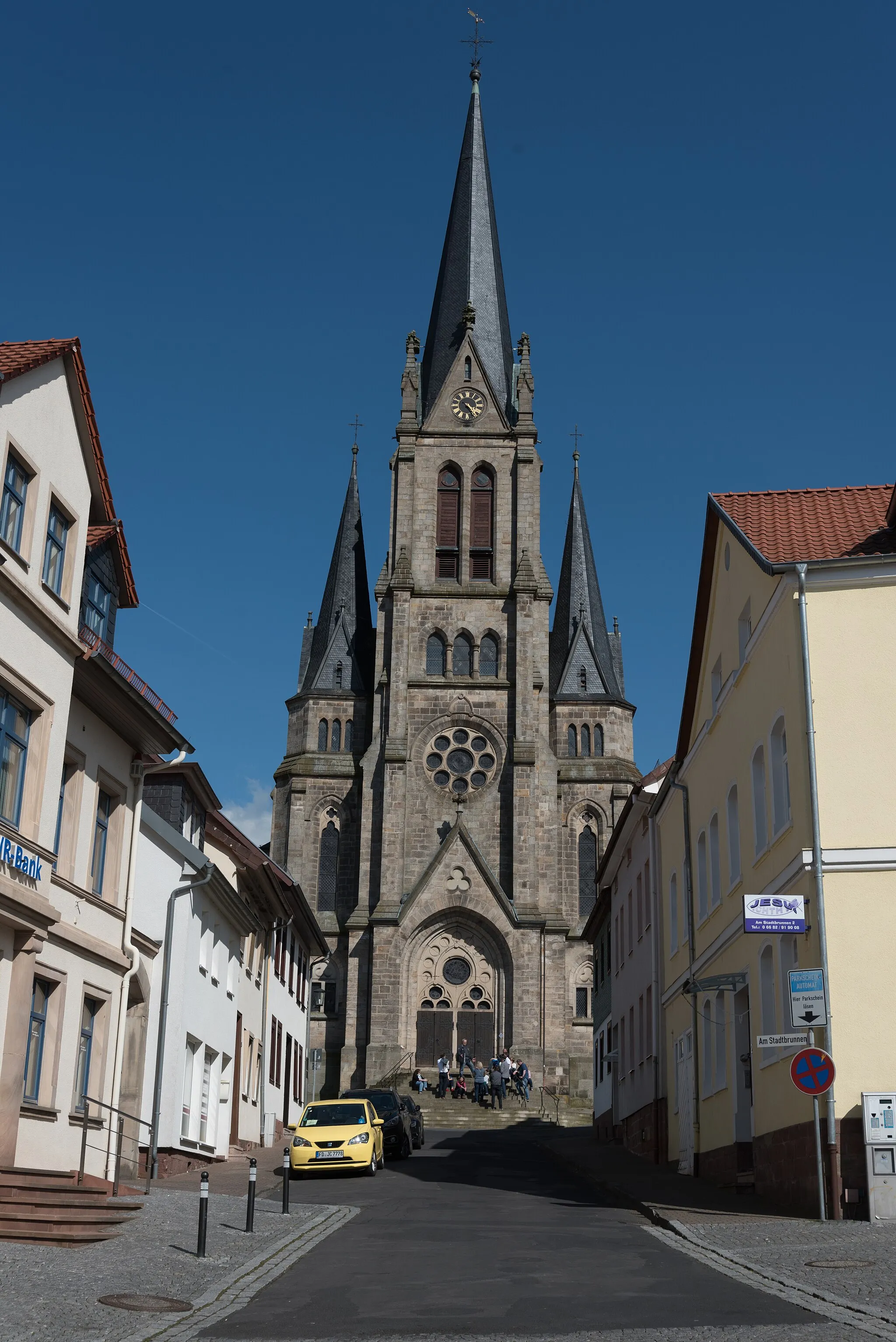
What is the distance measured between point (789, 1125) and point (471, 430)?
1991 inches

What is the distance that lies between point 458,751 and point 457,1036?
10708 millimetres

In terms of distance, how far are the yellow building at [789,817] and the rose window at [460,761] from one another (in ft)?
111

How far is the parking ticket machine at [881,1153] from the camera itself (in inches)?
626

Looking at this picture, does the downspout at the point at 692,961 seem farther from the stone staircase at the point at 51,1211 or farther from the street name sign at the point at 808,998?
the stone staircase at the point at 51,1211

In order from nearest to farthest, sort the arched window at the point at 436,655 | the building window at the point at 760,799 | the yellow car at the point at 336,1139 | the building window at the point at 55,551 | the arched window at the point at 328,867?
the building window at the point at 55,551, the building window at the point at 760,799, the yellow car at the point at 336,1139, the arched window at the point at 328,867, the arched window at the point at 436,655

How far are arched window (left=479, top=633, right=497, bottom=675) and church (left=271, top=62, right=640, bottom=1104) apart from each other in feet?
0.26

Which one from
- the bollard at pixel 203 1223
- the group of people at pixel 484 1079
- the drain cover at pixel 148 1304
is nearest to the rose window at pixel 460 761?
the group of people at pixel 484 1079

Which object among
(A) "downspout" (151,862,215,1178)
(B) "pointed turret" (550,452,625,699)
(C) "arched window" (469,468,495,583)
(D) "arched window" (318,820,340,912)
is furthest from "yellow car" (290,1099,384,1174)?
(B) "pointed turret" (550,452,625,699)

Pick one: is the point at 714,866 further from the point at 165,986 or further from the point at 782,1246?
the point at 782,1246

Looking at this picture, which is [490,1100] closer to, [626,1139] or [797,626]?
[626,1139]

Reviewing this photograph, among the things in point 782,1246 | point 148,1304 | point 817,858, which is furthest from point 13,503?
point 782,1246

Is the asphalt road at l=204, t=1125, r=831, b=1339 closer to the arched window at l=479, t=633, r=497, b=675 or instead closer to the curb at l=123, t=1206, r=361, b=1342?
the curb at l=123, t=1206, r=361, b=1342

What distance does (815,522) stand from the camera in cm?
2062

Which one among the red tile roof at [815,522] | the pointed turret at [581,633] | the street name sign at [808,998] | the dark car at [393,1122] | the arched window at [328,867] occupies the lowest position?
the dark car at [393,1122]
